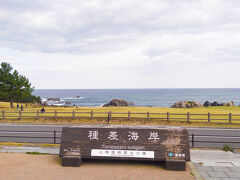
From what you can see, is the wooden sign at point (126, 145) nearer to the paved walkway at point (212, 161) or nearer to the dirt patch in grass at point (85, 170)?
the dirt patch in grass at point (85, 170)

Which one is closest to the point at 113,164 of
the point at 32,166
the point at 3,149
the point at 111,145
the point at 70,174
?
the point at 111,145

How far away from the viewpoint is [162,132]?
32.6 ft

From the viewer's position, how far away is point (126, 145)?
9852mm

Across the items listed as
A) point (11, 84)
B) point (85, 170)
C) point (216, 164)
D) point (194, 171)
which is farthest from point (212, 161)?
point (11, 84)

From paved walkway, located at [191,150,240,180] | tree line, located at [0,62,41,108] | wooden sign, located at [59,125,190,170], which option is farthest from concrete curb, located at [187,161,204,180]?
tree line, located at [0,62,41,108]

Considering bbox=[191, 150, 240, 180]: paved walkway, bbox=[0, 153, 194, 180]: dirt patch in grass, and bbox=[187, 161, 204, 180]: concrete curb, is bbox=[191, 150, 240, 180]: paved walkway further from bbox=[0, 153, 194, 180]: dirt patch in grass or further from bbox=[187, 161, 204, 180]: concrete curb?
bbox=[0, 153, 194, 180]: dirt patch in grass

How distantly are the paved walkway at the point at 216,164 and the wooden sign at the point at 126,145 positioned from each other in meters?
1.03

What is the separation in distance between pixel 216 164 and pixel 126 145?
4.29 metres

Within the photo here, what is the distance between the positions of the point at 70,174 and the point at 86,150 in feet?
4.29

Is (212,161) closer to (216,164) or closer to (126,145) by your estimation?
(216,164)

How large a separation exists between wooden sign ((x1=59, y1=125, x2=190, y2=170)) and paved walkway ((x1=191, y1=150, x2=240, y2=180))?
1.03m

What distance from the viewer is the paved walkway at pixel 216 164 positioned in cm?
874

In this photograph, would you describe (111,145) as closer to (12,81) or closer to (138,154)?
(138,154)

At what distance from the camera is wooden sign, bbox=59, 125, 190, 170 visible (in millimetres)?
9469
